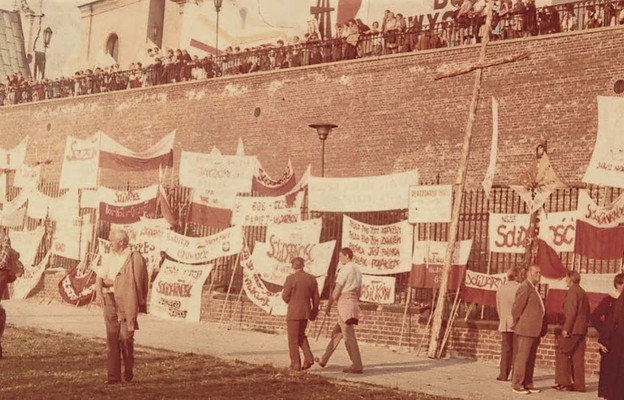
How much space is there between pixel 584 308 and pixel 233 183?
33.2 ft

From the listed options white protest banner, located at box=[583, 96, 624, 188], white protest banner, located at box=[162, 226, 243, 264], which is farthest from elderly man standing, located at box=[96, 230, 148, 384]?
white protest banner, located at box=[162, 226, 243, 264]

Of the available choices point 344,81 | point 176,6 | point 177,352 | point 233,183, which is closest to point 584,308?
point 177,352

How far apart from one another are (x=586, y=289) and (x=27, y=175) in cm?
1756

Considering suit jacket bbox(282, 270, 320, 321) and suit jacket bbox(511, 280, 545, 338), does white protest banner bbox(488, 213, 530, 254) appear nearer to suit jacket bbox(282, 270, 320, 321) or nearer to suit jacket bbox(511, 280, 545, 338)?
suit jacket bbox(511, 280, 545, 338)

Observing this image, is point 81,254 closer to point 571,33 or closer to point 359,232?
point 359,232

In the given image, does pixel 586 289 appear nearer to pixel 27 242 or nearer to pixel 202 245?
pixel 202 245

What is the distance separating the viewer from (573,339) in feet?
49.0

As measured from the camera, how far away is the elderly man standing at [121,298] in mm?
12891

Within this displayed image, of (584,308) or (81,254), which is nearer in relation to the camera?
(584,308)

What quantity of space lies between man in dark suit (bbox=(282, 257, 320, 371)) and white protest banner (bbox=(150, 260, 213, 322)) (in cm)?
803

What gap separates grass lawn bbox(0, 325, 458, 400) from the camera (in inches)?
478

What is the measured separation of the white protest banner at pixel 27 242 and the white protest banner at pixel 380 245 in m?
11.9

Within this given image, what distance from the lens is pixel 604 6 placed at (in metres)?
23.6

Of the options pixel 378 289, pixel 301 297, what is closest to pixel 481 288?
pixel 378 289
